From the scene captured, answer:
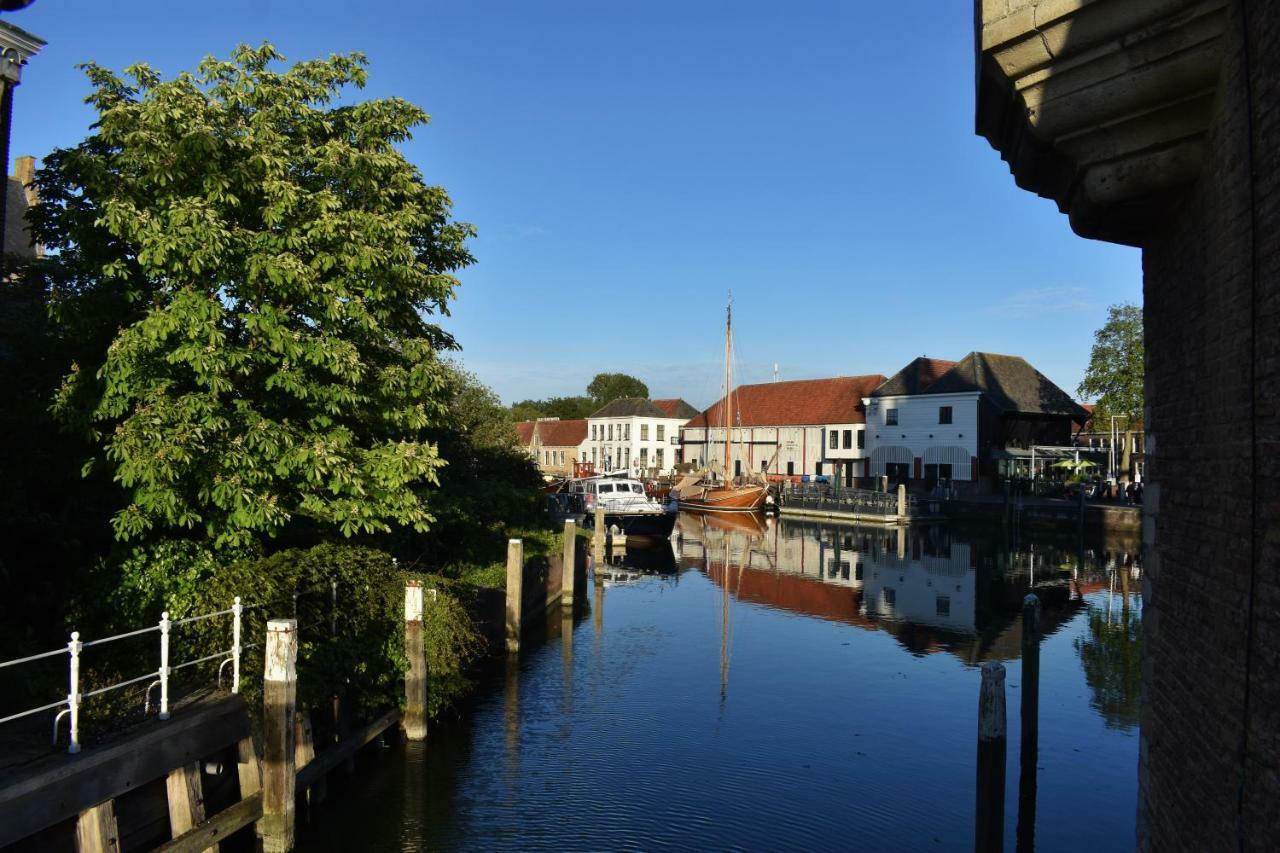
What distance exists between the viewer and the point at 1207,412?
17.8 ft

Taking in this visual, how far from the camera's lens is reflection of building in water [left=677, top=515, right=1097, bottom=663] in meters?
25.5

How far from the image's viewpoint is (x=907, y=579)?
113ft

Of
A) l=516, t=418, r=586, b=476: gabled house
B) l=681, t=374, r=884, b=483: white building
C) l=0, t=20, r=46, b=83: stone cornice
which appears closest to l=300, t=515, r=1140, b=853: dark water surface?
l=0, t=20, r=46, b=83: stone cornice

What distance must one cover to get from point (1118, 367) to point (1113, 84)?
59488 millimetres

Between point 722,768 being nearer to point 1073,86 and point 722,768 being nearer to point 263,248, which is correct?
Result: point 263,248

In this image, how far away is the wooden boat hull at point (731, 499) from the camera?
6172 centimetres

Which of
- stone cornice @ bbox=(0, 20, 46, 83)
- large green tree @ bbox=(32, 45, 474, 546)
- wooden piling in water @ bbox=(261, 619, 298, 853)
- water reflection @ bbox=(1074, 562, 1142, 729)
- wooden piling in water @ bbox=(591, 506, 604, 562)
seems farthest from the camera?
wooden piling in water @ bbox=(591, 506, 604, 562)

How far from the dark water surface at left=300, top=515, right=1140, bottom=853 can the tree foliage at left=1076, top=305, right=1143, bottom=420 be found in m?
32.0

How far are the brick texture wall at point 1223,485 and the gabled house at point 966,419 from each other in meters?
57.4

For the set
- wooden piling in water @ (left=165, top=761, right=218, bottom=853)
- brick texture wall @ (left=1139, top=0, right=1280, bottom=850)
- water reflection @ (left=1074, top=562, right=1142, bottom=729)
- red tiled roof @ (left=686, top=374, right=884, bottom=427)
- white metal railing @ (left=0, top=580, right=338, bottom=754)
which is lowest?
water reflection @ (left=1074, top=562, right=1142, bottom=729)

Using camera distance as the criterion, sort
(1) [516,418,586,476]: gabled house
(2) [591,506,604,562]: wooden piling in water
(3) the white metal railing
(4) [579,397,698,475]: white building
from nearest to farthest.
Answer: (3) the white metal railing, (2) [591,506,604,562]: wooden piling in water, (4) [579,397,698,475]: white building, (1) [516,418,586,476]: gabled house

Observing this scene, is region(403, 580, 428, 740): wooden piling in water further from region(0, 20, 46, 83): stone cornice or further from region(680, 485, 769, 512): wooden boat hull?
region(680, 485, 769, 512): wooden boat hull

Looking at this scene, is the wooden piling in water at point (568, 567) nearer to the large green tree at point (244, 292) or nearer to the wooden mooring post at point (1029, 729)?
the large green tree at point (244, 292)

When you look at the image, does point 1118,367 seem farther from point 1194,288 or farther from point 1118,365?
point 1194,288
